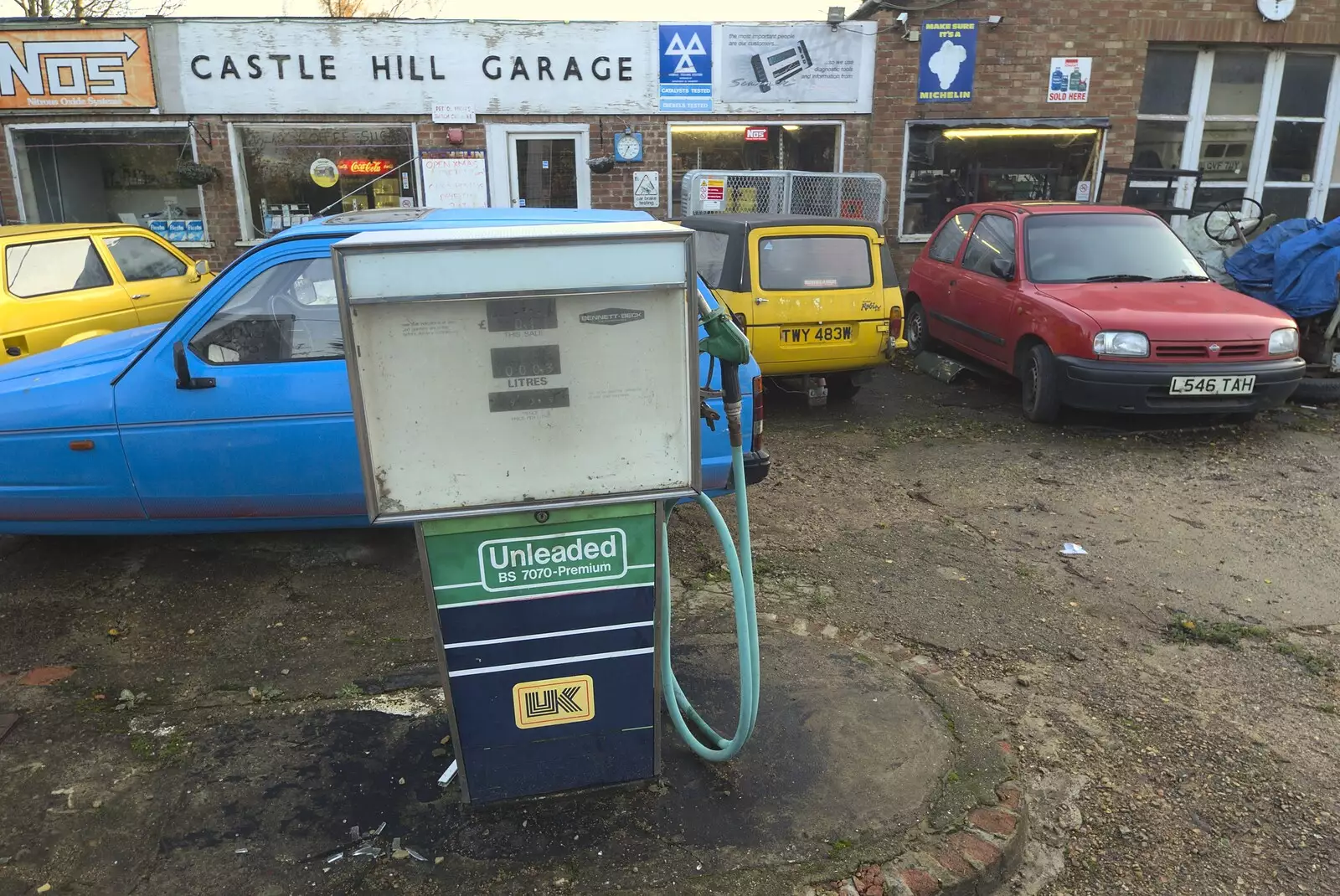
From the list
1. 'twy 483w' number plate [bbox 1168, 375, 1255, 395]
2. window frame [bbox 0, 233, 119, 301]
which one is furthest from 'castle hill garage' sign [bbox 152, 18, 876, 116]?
'twy 483w' number plate [bbox 1168, 375, 1255, 395]

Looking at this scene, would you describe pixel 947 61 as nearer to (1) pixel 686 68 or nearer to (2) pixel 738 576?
(1) pixel 686 68

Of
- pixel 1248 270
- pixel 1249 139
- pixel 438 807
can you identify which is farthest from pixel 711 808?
pixel 1249 139

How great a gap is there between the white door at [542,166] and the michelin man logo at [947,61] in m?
4.55

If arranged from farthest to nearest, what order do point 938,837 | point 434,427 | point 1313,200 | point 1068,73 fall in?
point 1313,200 < point 1068,73 < point 938,837 < point 434,427

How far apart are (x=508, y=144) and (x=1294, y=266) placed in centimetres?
857

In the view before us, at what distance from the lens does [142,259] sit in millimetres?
7770

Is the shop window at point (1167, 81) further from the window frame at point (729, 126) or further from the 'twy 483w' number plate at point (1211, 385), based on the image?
the 'twy 483w' number plate at point (1211, 385)

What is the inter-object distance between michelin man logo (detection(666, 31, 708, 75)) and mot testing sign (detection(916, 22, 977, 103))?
2842mm

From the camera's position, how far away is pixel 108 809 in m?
2.82

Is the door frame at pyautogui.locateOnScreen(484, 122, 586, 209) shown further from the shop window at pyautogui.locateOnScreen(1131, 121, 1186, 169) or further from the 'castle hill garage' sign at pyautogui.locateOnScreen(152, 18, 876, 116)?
the shop window at pyautogui.locateOnScreen(1131, 121, 1186, 169)

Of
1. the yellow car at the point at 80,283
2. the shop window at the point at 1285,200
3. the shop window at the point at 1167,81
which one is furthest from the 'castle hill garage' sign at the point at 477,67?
the shop window at the point at 1285,200

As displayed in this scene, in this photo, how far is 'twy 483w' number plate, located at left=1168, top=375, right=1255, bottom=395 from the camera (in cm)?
648

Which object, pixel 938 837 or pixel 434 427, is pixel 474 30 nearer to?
pixel 434 427

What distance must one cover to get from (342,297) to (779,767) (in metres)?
1.99
